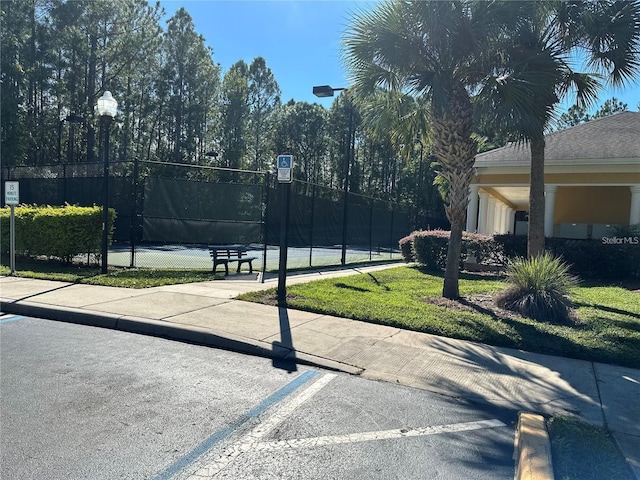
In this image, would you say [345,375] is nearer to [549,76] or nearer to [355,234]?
[549,76]

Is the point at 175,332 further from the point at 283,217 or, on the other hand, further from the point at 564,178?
the point at 564,178

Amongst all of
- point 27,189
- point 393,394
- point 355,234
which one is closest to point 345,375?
point 393,394

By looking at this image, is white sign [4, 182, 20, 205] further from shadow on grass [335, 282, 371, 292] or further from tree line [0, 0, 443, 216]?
tree line [0, 0, 443, 216]

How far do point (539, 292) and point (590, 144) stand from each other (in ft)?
39.1

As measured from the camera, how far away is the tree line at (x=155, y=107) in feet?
96.4

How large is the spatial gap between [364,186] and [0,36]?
38347mm

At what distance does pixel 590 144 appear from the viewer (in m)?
17.0

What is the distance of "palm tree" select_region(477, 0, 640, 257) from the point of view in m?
8.23

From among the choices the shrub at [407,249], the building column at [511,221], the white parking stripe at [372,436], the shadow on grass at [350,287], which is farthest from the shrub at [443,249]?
the building column at [511,221]

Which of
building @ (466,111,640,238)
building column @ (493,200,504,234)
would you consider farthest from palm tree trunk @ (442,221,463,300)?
building column @ (493,200,504,234)

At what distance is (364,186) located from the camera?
55250mm

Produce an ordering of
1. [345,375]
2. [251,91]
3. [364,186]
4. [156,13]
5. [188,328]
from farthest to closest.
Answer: [364,186], [251,91], [156,13], [188,328], [345,375]

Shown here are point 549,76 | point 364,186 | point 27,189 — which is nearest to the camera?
point 549,76

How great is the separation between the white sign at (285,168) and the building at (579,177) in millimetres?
7543
